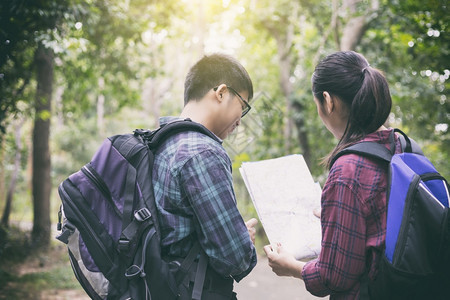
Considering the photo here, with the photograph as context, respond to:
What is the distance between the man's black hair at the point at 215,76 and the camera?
5.74 feet

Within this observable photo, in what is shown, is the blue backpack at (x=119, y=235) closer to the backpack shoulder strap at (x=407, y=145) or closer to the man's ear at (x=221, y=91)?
the man's ear at (x=221, y=91)

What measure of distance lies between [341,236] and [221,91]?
2.82 feet

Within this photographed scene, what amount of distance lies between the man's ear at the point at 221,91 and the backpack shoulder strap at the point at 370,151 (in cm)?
64

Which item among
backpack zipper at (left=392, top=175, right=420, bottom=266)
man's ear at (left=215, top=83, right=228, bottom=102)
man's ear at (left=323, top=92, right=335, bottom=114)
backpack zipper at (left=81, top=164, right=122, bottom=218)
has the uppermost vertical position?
man's ear at (left=323, top=92, right=335, bottom=114)

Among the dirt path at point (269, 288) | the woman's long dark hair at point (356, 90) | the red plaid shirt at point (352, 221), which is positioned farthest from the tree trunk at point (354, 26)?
the red plaid shirt at point (352, 221)

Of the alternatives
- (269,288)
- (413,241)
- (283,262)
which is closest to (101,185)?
(283,262)

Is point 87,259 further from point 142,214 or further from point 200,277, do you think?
point 200,277

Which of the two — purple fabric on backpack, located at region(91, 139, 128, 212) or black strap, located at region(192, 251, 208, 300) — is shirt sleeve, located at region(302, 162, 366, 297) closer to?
black strap, located at region(192, 251, 208, 300)

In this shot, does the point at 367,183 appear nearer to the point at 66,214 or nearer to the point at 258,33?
the point at 66,214

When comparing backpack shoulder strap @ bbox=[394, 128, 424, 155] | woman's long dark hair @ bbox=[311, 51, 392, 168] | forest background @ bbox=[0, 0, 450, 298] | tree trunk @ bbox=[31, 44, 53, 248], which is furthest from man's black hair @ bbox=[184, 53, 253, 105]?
tree trunk @ bbox=[31, 44, 53, 248]

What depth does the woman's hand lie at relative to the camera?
1488mm

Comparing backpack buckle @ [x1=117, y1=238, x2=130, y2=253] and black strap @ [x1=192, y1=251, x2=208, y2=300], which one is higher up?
backpack buckle @ [x1=117, y1=238, x2=130, y2=253]

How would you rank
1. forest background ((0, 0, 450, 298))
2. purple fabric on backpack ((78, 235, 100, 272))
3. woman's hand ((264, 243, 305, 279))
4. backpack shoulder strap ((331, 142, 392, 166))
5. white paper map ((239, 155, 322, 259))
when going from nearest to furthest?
backpack shoulder strap ((331, 142, 392, 166))
purple fabric on backpack ((78, 235, 100, 272))
woman's hand ((264, 243, 305, 279))
white paper map ((239, 155, 322, 259))
forest background ((0, 0, 450, 298))

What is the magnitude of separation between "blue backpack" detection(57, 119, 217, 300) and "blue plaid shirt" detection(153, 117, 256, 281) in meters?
0.05
